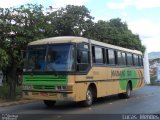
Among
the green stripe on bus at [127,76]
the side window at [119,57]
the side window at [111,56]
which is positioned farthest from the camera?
the green stripe on bus at [127,76]

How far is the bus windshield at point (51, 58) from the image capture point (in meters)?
17.2

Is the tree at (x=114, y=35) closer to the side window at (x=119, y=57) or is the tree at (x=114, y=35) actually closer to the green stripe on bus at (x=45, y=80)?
the side window at (x=119, y=57)

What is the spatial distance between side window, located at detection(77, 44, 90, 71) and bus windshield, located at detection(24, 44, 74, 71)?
44 centimetres

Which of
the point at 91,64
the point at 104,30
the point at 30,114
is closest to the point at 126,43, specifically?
the point at 104,30

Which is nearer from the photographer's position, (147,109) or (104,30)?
(147,109)

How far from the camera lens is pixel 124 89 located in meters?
23.8

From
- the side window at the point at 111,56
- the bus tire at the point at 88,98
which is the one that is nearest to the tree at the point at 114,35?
the side window at the point at 111,56

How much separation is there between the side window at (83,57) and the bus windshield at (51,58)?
44 cm

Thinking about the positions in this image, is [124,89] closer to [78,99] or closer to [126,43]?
[78,99]

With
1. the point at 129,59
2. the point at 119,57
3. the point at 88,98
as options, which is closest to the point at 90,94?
the point at 88,98

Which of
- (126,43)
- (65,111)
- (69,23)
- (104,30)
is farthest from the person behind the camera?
(126,43)

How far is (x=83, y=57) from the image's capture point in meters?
18.1

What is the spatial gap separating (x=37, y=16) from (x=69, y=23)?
8.61 m

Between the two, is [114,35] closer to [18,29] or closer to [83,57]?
[18,29]
